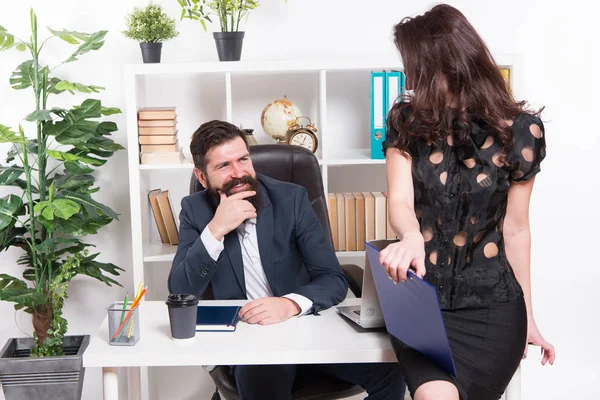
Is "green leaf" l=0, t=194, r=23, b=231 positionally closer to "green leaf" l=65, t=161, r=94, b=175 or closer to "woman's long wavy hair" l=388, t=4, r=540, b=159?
"green leaf" l=65, t=161, r=94, b=175

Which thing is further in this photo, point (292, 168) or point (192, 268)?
point (292, 168)

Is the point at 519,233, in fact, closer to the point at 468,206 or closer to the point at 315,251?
the point at 468,206

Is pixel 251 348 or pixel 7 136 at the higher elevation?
pixel 7 136

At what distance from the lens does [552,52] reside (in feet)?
11.7

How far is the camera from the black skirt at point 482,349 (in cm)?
173

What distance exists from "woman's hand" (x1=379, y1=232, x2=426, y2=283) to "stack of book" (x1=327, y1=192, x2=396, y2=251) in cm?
164

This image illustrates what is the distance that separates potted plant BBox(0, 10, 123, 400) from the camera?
3.12 m

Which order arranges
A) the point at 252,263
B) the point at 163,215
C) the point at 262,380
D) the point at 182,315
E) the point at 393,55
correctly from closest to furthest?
the point at 182,315 → the point at 262,380 → the point at 252,263 → the point at 163,215 → the point at 393,55

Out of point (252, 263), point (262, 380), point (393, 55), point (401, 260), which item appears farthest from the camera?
point (393, 55)

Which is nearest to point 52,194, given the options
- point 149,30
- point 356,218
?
point 149,30

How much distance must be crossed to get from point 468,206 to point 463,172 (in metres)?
0.08

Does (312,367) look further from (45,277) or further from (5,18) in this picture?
(5,18)

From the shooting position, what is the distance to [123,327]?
1.90 meters

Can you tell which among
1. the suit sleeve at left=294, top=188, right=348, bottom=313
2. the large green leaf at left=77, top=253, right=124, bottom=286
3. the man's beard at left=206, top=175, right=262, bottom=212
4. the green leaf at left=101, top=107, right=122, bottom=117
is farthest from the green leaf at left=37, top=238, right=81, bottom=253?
the suit sleeve at left=294, top=188, right=348, bottom=313
